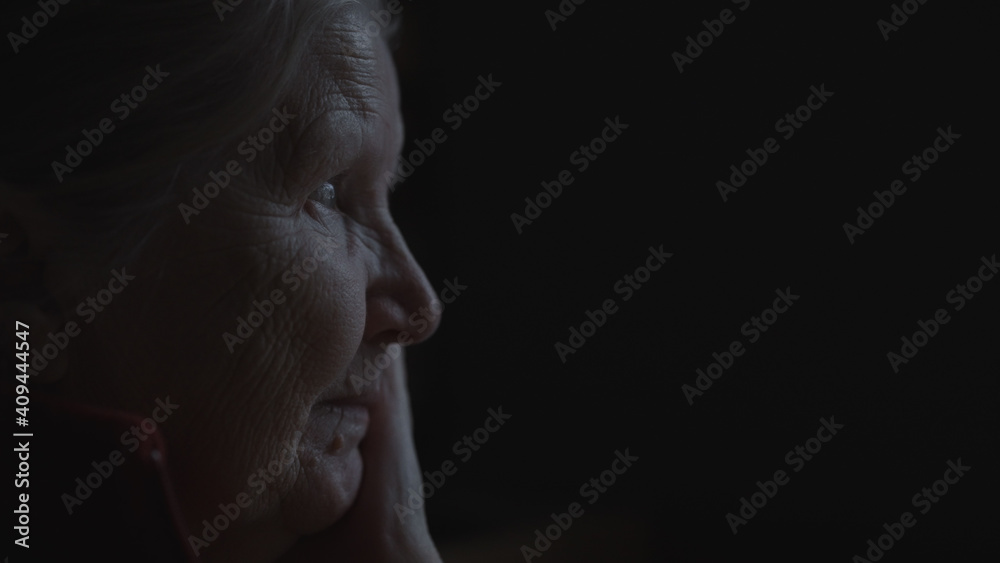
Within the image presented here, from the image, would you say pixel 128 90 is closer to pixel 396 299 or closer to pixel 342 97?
pixel 342 97

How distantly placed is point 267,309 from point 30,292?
0.17 meters

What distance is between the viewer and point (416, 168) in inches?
109

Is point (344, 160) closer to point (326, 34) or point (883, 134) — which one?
point (326, 34)

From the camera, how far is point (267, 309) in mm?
738

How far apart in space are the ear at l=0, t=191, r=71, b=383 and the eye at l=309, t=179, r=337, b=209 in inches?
8.1

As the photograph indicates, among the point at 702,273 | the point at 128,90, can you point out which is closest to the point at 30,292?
the point at 128,90

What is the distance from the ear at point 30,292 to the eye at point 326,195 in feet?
0.67

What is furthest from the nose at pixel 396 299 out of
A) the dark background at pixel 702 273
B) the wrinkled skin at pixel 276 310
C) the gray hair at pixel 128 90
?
the dark background at pixel 702 273

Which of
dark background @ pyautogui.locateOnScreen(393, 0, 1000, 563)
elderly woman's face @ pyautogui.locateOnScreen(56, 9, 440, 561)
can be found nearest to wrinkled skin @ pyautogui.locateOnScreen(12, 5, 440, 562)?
elderly woman's face @ pyautogui.locateOnScreen(56, 9, 440, 561)

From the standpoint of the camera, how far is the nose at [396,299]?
85 cm

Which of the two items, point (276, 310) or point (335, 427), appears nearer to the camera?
point (276, 310)

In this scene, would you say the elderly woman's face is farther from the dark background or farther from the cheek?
the dark background

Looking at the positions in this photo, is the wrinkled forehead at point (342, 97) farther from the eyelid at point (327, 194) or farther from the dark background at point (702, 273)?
the dark background at point (702, 273)

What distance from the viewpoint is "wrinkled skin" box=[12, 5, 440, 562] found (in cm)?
70
